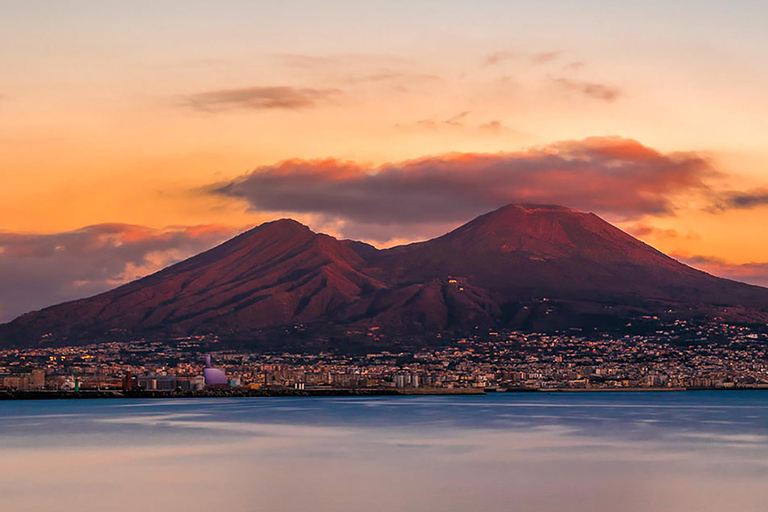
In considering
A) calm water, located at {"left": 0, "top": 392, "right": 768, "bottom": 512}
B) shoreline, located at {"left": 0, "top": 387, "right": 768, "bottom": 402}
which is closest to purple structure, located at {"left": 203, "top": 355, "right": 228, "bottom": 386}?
shoreline, located at {"left": 0, "top": 387, "right": 768, "bottom": 402}

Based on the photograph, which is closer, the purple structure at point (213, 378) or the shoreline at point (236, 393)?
the shoreline at point (236, 393)

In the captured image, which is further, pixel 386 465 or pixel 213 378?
pixel 213 378

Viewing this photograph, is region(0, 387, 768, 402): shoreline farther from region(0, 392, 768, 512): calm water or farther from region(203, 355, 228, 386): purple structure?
region(0, 392, 768, 512): calm water

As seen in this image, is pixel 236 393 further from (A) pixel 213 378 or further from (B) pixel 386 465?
(B) pixel 386 465

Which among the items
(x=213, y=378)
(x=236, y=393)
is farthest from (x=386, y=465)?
(x=213, y=378)

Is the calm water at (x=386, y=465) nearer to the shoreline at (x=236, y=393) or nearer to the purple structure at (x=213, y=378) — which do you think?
the shoreline at (x=236, y=393)

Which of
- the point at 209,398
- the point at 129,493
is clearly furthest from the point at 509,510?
the point at 209,398

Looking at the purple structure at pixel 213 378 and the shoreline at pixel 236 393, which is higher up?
the purple structure at pixel 213 378

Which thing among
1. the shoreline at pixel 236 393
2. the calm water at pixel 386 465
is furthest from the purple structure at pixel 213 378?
the calm water at pixel 386 465

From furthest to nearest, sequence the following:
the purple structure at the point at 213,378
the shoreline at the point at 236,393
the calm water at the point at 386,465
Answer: the purple structure at the point at 213,378 < the shoreline at the point at 236,393 < the calm water at the point at 386,465

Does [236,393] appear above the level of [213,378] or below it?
below
